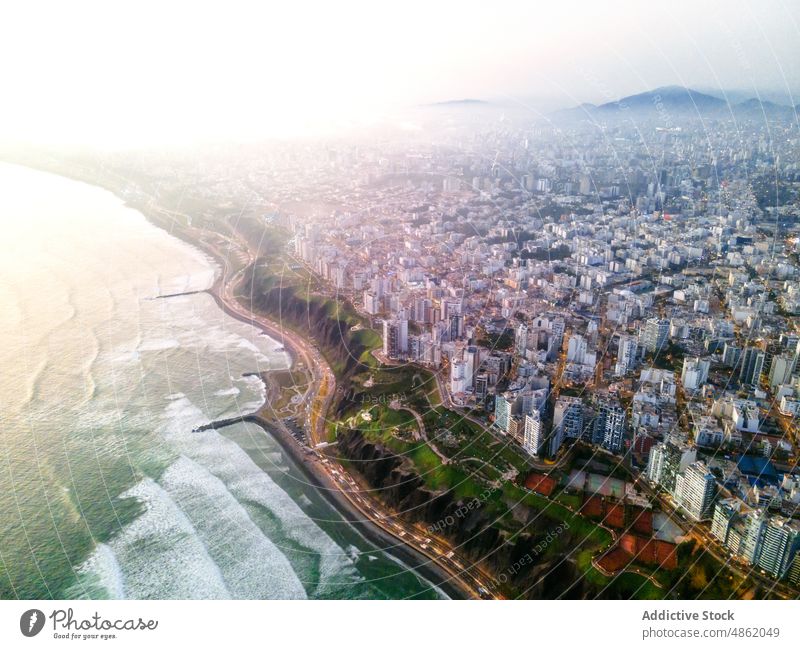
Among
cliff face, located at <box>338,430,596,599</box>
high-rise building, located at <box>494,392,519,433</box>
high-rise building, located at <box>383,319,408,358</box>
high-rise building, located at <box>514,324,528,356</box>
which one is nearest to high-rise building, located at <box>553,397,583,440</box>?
high-rise building, located at <box>494,392,519,433</box>

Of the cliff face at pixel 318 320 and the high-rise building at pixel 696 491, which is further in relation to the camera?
the cliff face at pixel 318 320

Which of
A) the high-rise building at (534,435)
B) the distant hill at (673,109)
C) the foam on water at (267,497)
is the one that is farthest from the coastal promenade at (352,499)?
the distant hill at (673,109)

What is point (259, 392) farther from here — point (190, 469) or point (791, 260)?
point (791, 260)

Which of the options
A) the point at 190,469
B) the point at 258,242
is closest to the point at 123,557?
the point at 190,469

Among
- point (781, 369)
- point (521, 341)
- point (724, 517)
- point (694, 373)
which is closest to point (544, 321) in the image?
point (521, 341)

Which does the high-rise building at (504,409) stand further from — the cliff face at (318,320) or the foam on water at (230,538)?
the foam on water at (230,538)

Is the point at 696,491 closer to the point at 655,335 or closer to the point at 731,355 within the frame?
the point at 731,355
